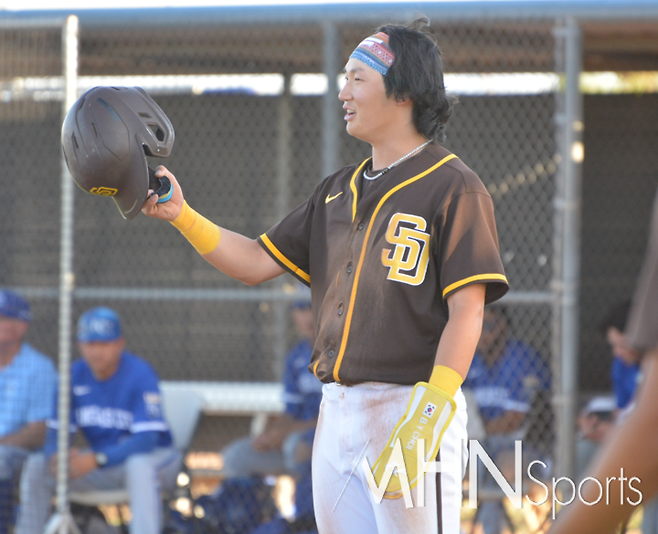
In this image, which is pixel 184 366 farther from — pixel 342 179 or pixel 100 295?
pixel 342 179

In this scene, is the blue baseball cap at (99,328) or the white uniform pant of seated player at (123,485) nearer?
the white uniform pant of seated player at (123,485)

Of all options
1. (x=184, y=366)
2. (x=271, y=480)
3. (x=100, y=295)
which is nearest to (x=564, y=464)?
(x=271, y=480)

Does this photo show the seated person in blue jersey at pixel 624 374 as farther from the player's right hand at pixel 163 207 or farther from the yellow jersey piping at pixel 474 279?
the player's right hand at pixel 163 207

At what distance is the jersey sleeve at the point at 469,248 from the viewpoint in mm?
1757

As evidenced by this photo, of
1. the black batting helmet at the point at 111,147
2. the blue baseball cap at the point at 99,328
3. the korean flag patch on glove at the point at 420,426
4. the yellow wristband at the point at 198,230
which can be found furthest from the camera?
the blue baseball cap at the point at 99,328

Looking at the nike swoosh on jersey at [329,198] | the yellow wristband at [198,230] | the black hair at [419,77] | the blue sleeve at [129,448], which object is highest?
the black hair at [419,77]

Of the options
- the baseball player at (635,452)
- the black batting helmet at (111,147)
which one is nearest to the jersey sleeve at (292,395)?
the black batting helmet at (111,147)

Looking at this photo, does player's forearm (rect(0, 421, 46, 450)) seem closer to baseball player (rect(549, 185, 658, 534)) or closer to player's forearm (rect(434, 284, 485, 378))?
player's forearm (rect(434, 284, 485, 378))

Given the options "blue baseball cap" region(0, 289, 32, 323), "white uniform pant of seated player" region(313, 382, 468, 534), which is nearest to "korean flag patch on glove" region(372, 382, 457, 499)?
"white uniform pant of seated player" region(313, 382, 468, 534)

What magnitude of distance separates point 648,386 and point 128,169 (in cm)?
152

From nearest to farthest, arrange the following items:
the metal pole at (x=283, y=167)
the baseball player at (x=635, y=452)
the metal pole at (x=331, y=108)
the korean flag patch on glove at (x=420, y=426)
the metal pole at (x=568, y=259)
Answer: the baseball player at (x=635, y=452)
the korean flag patch on glove at (x=420, y=426)
the metal pole at (x=568, y=259)
the metal pole at (x=331, y=108)
the metal pole at (x=283, y=167)

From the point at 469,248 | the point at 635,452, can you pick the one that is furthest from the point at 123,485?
the point at 635,452

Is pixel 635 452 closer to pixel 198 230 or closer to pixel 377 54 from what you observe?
pixel 377 54

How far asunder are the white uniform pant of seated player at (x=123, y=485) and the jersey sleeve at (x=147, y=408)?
14 cm
